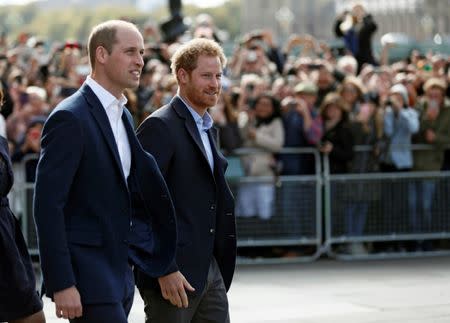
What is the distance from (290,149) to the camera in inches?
551

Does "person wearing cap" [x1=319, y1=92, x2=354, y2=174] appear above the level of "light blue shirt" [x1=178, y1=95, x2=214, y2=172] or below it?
below

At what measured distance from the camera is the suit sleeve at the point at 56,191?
17.7ft

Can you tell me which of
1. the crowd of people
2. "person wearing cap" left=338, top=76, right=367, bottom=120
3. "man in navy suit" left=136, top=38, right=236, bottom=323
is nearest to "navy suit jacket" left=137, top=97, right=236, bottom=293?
"man in navy suit" left=136, top=38, right=236, bottom=323

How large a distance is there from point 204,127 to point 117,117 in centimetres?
93

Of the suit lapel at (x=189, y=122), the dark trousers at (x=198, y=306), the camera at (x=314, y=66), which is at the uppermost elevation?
the suit lapel at (x=189, y=122)

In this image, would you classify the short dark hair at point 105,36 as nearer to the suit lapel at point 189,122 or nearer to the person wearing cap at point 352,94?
the suit lapel at point 189,122

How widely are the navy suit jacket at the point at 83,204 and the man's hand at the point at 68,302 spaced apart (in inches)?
1.2

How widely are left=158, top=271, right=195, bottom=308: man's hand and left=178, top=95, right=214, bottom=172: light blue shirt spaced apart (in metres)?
0.75

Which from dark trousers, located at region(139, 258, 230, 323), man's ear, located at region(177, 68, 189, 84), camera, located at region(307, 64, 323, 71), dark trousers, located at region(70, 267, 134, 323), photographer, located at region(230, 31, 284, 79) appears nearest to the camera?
dark trousers, located at region(70, 267, 134, 323)

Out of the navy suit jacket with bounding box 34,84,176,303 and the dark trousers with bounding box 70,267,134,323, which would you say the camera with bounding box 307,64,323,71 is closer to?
the navy suit jacket with bounding box 34,84,176,303

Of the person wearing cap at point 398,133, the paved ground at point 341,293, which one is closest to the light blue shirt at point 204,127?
the paved ground at point 341,293

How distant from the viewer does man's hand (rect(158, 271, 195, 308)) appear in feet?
19.7

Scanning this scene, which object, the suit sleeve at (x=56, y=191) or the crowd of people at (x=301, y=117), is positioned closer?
the suit sleeve at (x=56, y=191)

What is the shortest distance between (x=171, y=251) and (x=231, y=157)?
8.01m
